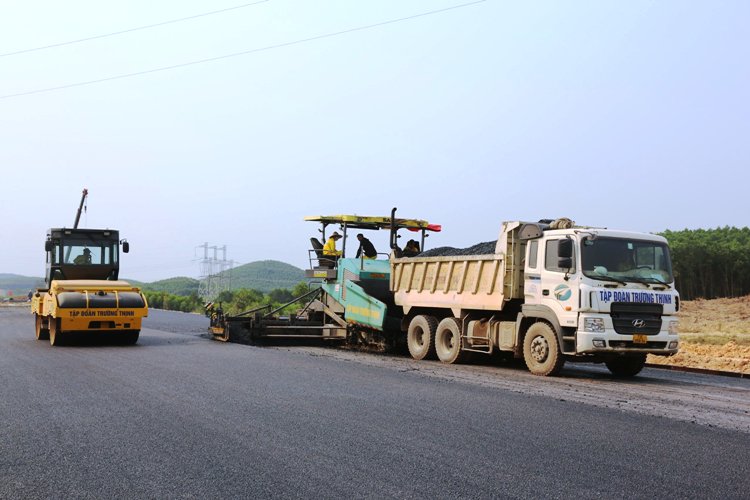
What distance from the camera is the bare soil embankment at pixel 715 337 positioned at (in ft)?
53.1

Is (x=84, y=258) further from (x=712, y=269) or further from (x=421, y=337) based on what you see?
(x=712, y=269)

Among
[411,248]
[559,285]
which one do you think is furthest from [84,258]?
[559,285]

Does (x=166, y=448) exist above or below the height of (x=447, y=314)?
below

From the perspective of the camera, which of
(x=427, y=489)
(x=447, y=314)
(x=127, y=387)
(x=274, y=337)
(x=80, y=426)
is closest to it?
(x=427, y=489)

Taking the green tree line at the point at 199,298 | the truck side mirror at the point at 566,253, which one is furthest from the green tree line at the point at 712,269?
the truck side mirror at the point at 566,253

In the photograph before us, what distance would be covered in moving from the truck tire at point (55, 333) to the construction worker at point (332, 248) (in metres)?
6.15

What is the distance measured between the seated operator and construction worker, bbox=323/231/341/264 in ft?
19.6

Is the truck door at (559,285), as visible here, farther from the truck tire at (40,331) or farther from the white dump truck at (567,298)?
the truck tire at (40,331)

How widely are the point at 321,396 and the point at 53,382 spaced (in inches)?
157

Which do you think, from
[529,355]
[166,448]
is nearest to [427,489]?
[166,448]

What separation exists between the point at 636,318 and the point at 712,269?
1369 inches

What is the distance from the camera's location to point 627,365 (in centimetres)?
1323

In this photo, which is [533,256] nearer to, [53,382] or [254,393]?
[254,393]

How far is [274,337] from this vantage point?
18609 mm
